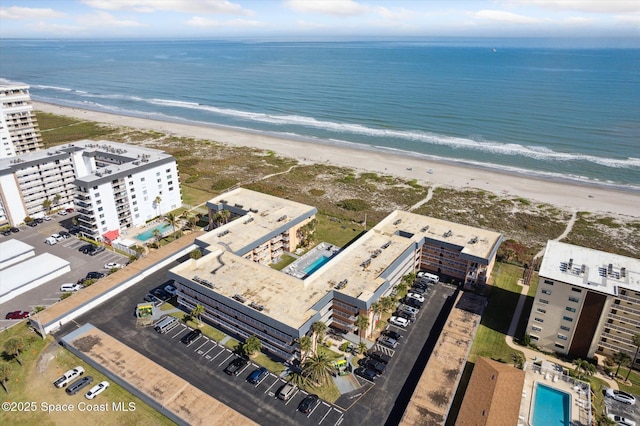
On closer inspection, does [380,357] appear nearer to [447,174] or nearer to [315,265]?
[315,265]

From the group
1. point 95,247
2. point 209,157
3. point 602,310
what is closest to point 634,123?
point 602,310

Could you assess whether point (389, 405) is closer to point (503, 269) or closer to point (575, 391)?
point (575, 391)

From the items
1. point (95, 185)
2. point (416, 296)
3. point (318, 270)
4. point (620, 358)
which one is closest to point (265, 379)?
point (318, 270)

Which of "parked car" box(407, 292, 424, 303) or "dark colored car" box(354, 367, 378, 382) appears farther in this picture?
"parked car" box(407, 292, 424, 303)

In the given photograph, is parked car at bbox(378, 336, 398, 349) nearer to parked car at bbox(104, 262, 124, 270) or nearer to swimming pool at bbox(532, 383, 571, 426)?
swimming pool at bbox(532, 383, 571, 426)

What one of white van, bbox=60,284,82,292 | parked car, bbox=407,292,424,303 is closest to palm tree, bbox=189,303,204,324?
white van, bbox=60,284,82,292

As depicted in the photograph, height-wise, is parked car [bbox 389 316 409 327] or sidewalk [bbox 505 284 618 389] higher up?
parked car [bbox 389 316 409 327]
